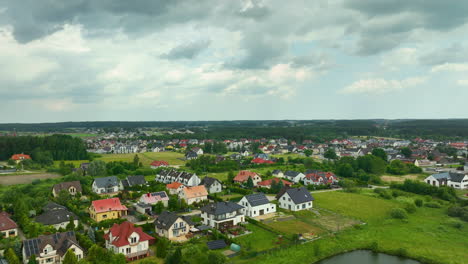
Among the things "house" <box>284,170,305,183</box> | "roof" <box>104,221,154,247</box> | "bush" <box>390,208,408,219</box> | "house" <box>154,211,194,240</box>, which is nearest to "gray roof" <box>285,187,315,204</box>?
"bush" <box>390,208,408,219</box>

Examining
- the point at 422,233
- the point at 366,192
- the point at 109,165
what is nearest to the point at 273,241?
the point at 422,233

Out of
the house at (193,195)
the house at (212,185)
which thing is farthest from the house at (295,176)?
the house at (193,195)

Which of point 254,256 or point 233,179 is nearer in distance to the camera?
point 254,256

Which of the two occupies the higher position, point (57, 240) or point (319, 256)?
point (57, 240)

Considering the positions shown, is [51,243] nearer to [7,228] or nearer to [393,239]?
[7,228]

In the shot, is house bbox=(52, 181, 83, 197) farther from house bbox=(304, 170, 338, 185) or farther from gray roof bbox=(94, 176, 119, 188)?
house bbox=(304, 170, 338, 185)

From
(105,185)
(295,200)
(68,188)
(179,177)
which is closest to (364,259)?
(295,200)

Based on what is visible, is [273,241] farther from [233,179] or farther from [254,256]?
[233,179]
